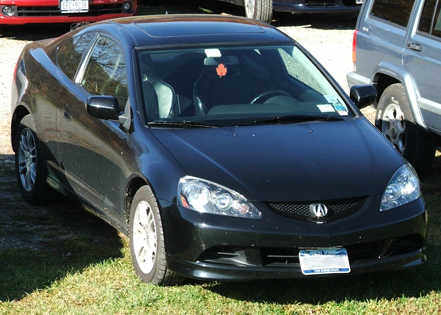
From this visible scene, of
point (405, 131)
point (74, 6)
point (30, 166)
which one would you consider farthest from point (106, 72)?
point (74, 6)

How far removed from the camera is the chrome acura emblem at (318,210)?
4688 millimetres

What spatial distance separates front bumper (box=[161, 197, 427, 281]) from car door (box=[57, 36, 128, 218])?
2.73 feet

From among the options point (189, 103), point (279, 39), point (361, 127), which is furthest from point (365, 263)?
point (279, 39)

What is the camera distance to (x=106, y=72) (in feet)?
19.9

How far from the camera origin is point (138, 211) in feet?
17.0

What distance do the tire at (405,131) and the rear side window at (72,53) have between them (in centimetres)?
293

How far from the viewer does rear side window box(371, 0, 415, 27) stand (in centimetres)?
789

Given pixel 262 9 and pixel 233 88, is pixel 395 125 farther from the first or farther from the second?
pixel 262 9

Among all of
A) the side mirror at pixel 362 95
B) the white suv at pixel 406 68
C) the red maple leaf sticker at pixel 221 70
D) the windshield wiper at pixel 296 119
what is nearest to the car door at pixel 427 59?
the white suv at pixel 406 68

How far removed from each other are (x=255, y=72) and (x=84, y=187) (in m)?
1.43

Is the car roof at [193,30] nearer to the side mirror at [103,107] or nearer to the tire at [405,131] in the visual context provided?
the side mirror at [103,107]

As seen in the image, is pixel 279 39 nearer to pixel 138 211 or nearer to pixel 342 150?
pixel 342 150

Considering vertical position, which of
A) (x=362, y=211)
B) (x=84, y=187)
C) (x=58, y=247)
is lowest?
(x=58, y=247)

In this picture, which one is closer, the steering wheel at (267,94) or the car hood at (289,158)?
the car hood at (289,158)
